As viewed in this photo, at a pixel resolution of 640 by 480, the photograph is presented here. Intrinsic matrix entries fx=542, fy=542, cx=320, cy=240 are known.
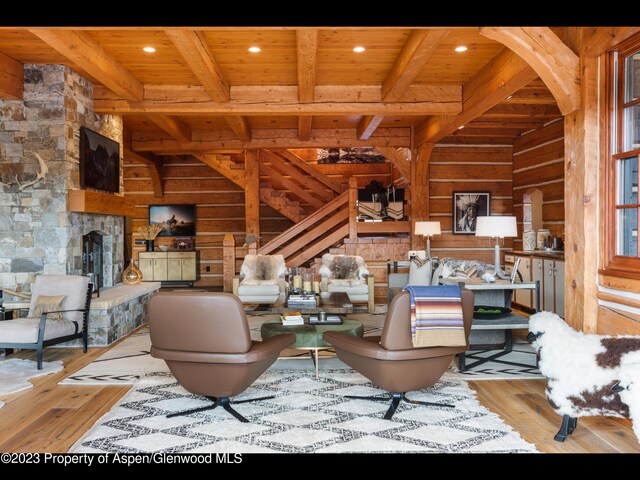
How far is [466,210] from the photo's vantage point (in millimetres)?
10852

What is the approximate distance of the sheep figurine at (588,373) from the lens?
291 centimetres

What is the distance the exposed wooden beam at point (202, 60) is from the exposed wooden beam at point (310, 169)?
5.27 m

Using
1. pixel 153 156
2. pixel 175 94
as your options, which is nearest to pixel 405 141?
pixel 175 94

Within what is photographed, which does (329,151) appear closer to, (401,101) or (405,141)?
(405,141)

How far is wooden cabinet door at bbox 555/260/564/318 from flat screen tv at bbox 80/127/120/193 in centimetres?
620

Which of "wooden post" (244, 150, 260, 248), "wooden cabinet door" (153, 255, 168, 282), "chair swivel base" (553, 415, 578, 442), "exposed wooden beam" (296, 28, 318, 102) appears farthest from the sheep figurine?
"wooden cabinet door" (153, 255, 168, 282)

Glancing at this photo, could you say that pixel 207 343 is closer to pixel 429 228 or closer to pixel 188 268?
pixel 429 228

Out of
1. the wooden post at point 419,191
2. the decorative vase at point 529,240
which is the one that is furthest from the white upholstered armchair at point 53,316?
the decorative vase at point 529,240

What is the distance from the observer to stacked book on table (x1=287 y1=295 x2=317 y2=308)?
597 cm

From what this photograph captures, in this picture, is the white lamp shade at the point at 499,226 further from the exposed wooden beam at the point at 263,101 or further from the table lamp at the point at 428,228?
the table lamp at the point at 428,228

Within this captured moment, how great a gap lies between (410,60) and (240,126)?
4.25 metres

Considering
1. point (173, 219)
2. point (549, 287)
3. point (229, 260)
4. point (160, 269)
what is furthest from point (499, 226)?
point (173, 219)

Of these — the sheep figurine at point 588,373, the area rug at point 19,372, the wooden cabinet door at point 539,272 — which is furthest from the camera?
the wooden cabinet door at point 539,272
